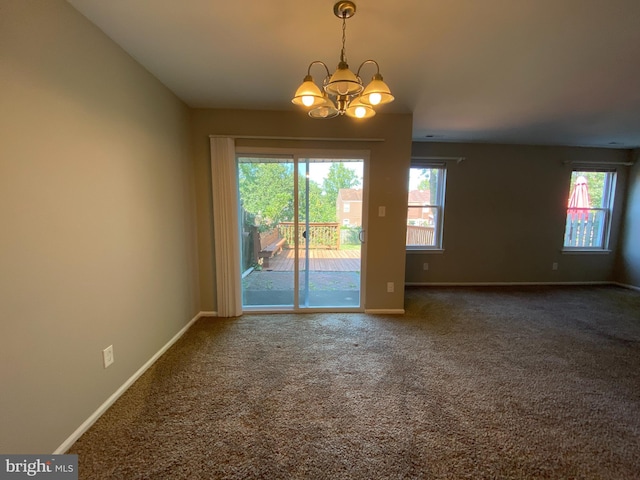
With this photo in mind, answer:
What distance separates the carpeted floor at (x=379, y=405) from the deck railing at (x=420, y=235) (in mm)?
1885

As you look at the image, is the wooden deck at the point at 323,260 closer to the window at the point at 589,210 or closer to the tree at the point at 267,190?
the tree at the point at 267,190

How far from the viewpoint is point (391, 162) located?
10.6ft

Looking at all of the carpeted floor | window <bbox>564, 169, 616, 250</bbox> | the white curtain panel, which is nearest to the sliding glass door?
the white curtain panel

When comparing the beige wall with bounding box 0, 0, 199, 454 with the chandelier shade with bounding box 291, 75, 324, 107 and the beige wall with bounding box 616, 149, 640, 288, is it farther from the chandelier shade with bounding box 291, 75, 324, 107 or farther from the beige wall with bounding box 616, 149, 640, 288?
the beige wall with bounding box 616, 149, 640, 288

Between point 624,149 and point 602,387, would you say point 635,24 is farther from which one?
point 624,149

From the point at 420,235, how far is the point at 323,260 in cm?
219

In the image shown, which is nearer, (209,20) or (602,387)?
(209,20)

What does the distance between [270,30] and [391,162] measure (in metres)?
1.96

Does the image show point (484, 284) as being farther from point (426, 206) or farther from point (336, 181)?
point (336, 181)

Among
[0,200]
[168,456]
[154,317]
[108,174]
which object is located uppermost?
[108,174]

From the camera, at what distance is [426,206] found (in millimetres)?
4711

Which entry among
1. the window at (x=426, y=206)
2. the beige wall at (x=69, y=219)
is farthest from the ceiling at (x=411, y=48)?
the window at (x=426, y=206)

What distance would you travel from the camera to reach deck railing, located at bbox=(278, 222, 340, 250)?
133 inches

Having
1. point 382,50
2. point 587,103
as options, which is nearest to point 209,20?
point 382,50
